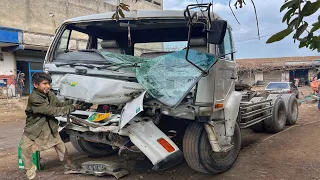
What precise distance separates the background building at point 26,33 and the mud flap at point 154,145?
1152 centimetres

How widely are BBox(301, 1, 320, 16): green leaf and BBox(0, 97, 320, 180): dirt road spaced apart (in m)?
3.19

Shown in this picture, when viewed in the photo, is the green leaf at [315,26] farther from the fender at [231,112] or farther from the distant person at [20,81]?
the distant person at [20,81]

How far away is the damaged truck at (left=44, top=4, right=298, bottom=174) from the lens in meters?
3.70

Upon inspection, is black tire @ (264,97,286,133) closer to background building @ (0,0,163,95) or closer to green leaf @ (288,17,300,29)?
green leaf @ (288,17,300,29)

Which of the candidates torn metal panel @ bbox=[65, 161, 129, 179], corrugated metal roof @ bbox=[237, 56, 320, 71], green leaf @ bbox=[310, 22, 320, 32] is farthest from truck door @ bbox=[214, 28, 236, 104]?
corrugated metal roof @ bbox=[237, 56, 320, 71]

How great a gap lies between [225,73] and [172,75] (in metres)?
0.99

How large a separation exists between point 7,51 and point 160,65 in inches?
584

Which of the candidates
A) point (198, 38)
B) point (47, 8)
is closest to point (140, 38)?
point (198, 38)

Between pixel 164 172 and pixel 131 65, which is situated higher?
pixel 131 65

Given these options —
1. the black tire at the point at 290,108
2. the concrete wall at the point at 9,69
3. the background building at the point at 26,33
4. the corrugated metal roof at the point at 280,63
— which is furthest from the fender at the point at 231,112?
the corrugated metal roof at the point at 280,63

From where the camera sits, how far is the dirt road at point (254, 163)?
4.42 m

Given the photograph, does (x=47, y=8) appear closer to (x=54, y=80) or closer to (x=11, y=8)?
(x=11, y=8)

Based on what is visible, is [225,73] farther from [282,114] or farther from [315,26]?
[282,114]

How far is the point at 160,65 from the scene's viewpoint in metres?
4.05
